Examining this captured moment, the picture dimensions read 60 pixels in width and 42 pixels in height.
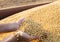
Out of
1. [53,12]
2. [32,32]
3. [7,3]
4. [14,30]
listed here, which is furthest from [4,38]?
[7,3]

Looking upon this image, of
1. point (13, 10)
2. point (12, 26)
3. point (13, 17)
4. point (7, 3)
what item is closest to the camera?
point (12, 26)

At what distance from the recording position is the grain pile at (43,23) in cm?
125

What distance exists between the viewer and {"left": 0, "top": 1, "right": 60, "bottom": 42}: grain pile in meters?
1.25

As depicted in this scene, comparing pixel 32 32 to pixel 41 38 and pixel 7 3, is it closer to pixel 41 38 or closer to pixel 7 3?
pixel 41 38

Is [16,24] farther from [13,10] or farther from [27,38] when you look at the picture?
[13,10]

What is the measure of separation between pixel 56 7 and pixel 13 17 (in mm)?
435

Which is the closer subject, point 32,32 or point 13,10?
point 32,32

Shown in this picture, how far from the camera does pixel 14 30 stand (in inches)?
47.8

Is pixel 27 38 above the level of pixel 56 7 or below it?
below

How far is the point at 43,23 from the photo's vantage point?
1.34 m

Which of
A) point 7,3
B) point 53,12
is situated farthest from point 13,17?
point 7,3

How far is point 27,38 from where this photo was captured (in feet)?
3.72

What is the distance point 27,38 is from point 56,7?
0.55 m

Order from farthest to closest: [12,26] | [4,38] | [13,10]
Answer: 1. [13,10]
2. [12,26]
3. [4,38]
